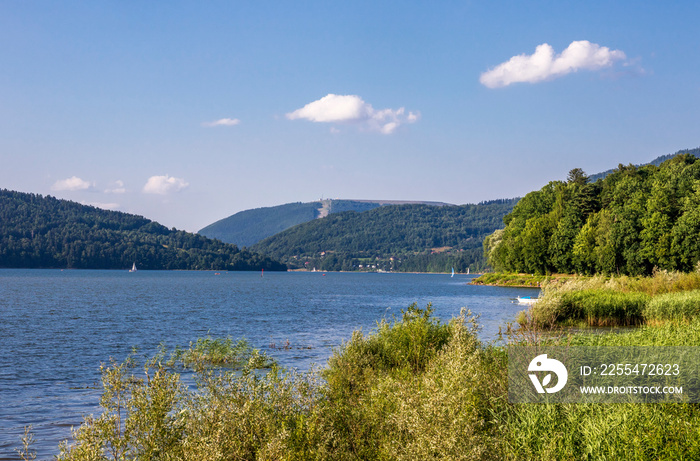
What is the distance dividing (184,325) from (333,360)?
29401 mm

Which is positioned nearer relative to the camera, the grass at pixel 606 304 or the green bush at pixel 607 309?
the grass at pixel 606 304

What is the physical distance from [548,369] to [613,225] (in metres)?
74.0

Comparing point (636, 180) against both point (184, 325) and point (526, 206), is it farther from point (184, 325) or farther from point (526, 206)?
point (184, 325)

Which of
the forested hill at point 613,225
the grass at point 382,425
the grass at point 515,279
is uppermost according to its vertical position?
A: the forested hill at point 613,225

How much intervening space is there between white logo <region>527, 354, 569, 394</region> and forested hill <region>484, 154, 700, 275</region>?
6586cm

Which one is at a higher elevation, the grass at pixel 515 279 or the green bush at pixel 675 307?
the green bush at pixel 675 307

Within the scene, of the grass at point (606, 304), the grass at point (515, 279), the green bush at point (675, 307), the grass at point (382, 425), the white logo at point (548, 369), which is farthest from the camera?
the grass at point (515, 279)

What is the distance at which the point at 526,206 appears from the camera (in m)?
117

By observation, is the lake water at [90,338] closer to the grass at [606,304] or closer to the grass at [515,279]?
the grass at [606,304]

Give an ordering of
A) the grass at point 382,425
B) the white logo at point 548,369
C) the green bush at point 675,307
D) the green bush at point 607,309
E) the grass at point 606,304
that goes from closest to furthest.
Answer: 1. the grass at point 382,425
2. the white logo at point 548,369
3. the green bush at point 675,307
4. the grass at point 606,304
5. the green bush at point 607,309

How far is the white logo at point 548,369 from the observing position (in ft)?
37.7

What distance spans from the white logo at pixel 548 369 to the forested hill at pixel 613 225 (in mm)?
Answer: 65861

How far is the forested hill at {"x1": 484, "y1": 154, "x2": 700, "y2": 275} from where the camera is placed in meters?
71.2

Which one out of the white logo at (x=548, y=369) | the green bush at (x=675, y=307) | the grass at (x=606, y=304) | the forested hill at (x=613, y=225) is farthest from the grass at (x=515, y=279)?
the white logo at (x=548, y=369)
